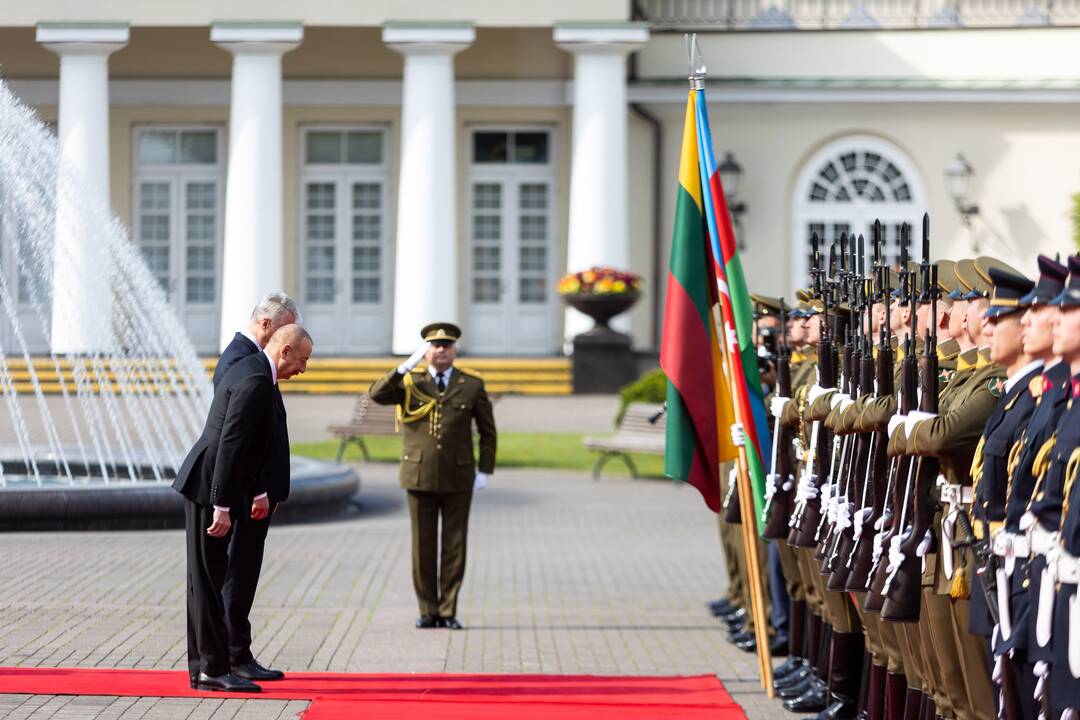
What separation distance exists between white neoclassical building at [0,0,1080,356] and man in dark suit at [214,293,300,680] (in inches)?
887

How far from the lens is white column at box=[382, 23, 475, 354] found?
3019cm

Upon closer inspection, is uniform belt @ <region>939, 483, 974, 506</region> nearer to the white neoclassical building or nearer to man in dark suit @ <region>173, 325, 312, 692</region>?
man in dark suit @ <region>173, 325, 312, 692</region>

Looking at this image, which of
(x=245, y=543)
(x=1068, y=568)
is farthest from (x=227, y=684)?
(x=1068, y=568)

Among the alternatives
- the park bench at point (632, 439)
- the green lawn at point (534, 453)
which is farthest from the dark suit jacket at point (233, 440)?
the green lawn at point (534, 453)

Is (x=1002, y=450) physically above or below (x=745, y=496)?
above

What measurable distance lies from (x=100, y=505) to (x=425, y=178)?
1653cm

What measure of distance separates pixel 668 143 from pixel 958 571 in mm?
26543

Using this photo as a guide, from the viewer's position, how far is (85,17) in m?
30.7

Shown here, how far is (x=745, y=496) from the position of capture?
29.8ft

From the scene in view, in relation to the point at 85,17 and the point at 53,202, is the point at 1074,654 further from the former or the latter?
the point at 85,17

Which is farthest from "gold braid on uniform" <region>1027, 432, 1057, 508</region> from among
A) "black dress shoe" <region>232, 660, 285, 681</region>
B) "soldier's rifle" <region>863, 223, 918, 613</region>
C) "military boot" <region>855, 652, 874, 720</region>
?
"black dress shoe" <region>232, 660, 285, 681</region>

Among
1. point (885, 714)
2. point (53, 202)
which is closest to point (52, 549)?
point (53, 202)

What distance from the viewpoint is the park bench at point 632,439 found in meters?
20.0

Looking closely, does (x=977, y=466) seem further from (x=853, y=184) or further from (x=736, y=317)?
(x=853, y=184)
